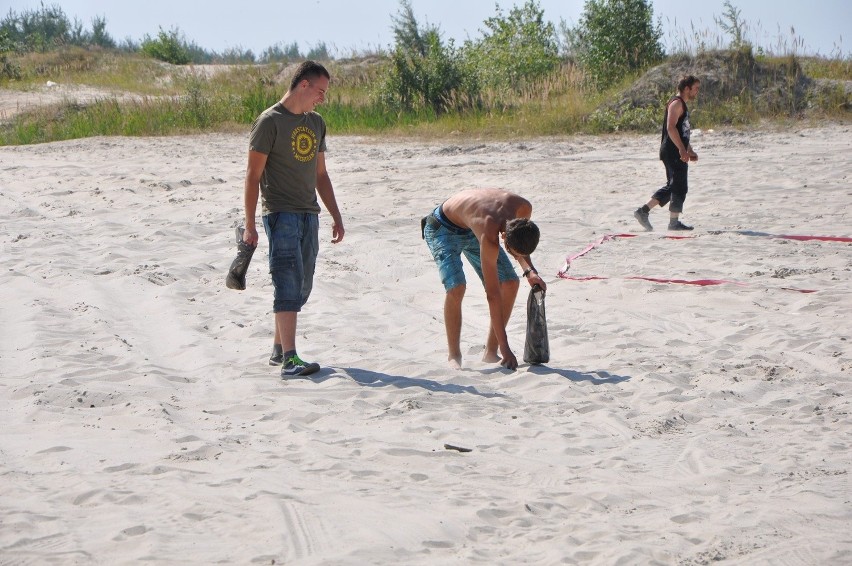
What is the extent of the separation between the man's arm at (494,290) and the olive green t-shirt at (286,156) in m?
1.01

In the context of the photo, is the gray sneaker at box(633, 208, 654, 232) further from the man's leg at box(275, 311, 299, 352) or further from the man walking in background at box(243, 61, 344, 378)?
the man's leg at box(275, 311, 299, 352)

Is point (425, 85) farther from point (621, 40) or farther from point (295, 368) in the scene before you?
point (295, 368)

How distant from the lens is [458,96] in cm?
1980

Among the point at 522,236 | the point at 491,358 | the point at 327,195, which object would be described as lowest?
the point at 491,358

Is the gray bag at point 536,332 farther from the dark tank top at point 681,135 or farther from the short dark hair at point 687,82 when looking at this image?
the short dark hair at point 687,82

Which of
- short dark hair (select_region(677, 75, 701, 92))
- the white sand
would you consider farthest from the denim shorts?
short dark hair (select_region(677, 75, 701, 92))

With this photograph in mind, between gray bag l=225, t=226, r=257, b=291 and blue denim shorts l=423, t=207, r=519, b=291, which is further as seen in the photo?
blue denim shorts l=423, t=207, r=519, b=291

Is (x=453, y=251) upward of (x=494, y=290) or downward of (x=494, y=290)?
upward

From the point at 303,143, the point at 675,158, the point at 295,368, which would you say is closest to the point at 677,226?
the point at 675,158

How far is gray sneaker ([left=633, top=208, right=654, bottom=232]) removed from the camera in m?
10.4

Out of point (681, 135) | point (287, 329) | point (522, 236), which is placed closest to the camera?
point (522, 236)

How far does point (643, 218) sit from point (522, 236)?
4946 mm

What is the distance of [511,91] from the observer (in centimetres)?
2031

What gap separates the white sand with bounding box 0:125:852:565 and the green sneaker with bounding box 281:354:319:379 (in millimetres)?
105
